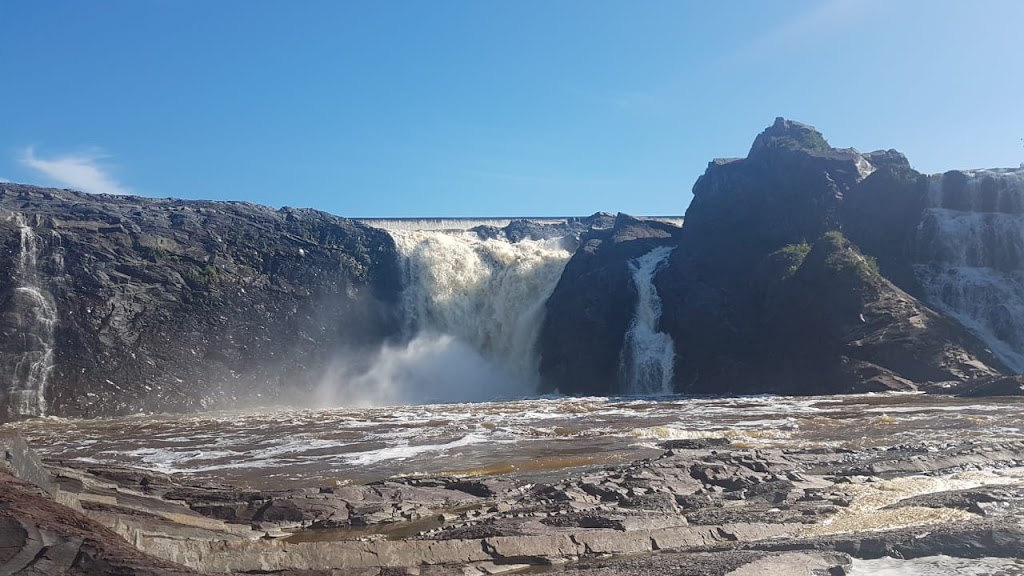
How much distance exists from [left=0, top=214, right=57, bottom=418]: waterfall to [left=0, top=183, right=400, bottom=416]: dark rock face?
0.30m

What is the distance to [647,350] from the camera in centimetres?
5653

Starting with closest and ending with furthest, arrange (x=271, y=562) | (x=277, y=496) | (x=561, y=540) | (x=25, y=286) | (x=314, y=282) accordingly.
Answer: (x=271, y=562) → (x=561, y=540) → (x=277, y=496) → (x=25, y=286) → (x=314, y=282)

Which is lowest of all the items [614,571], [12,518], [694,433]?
[694,433]

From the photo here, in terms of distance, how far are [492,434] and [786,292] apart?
104 feet

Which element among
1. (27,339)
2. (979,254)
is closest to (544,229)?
(979,254)

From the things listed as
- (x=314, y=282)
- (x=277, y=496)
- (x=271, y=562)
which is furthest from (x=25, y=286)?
(x=271, y=562)

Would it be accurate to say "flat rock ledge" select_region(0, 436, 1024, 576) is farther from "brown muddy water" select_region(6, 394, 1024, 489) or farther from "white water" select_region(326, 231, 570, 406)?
"white water" select_region(326, 231, 570, 406)

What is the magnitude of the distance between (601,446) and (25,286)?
154 ft

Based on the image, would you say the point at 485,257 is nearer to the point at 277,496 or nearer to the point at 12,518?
the point at 277,496

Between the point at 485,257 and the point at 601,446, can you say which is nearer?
the point at 601,446

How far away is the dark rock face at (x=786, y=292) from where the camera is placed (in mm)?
47188

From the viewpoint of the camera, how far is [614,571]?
32.7ft

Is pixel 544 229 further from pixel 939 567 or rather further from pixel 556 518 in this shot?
pixel 939 567

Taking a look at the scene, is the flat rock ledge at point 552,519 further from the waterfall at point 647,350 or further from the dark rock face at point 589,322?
the dark rock face at point 589,322
